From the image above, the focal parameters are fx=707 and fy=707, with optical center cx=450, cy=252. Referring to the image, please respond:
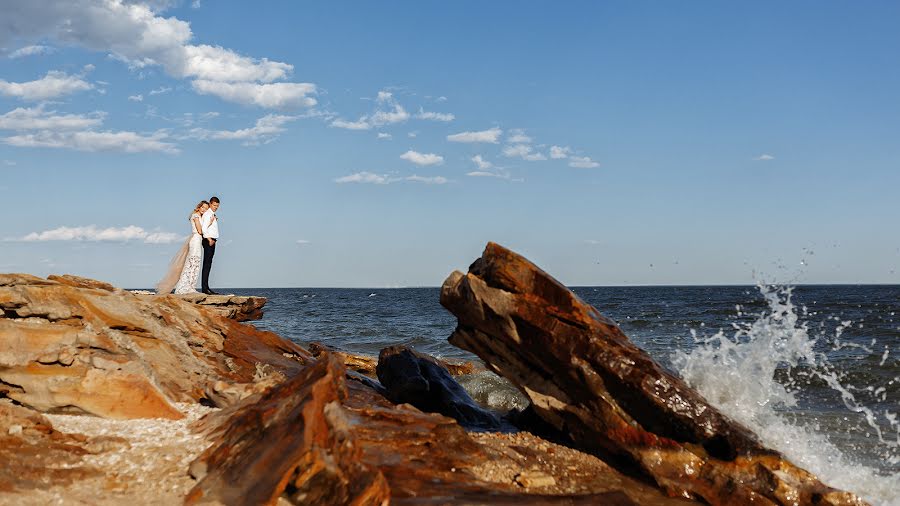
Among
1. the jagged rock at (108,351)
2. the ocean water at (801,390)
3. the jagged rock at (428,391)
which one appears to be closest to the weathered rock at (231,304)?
the jagged rock at (108,351)

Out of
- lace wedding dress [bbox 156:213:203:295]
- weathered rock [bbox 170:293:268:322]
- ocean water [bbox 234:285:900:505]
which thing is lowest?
ocean water [bbox 234:285:900:505]

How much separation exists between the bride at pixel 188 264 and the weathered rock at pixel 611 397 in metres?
8.03

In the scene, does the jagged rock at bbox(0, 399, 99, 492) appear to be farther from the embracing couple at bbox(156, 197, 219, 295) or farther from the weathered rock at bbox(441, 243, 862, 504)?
the embracing couple at bbox(156, 197, 219, 295)

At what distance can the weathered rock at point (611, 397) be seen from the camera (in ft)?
22.2

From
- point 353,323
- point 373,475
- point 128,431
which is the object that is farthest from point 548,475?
point 353,323

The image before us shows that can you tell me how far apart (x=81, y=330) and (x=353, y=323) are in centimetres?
2862

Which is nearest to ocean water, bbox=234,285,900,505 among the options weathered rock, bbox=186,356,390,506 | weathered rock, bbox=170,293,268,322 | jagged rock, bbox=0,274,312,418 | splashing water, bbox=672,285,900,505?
splashing water, bbox=672,285,900,505

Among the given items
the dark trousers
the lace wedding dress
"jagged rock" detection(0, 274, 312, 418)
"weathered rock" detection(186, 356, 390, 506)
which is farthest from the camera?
the dark trousers

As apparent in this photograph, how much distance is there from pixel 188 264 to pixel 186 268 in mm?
88

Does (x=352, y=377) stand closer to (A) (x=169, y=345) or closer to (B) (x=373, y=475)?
(A) (x=169, y=345)

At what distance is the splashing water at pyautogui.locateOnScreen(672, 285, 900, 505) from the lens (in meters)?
8.05

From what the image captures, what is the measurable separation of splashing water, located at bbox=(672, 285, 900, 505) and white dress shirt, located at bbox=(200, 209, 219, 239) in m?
9.38

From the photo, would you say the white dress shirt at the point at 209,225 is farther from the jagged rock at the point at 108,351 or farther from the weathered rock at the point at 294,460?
the weathered rock at the point at 294,460

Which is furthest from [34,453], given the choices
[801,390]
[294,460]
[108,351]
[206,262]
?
[801,390]
